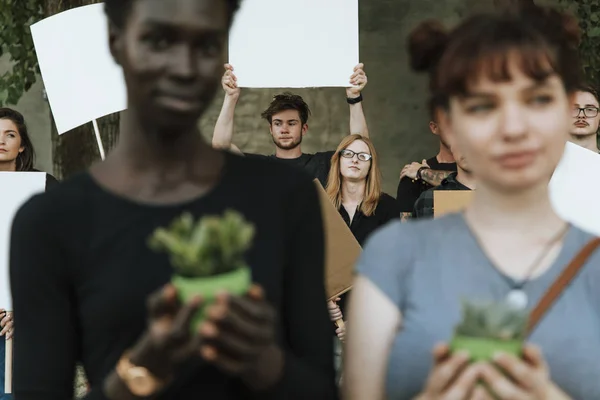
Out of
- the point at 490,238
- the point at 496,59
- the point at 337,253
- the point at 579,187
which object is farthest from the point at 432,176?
the point at 496,59

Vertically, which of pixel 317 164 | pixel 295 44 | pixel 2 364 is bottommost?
pixel 2 364

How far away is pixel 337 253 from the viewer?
3820 mm

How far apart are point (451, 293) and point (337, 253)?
6.79 feet

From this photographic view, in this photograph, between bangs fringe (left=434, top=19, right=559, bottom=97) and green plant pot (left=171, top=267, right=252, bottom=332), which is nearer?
green plant pot (left=171, top=267, right=252, bottom=332)

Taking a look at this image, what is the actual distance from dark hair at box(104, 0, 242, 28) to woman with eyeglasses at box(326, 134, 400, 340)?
3.81 metres

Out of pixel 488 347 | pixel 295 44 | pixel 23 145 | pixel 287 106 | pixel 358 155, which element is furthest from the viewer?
pixel 287 106

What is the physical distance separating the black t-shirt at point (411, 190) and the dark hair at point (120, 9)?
4080 millimetres

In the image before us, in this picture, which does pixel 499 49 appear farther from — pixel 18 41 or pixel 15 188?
pixel 18 41

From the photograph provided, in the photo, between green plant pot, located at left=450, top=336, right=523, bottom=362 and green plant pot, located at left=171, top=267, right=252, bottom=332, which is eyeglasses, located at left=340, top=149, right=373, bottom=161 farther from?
green plant pot, located at left=171, top=267, right=252, bottom=332

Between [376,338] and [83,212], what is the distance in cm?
55

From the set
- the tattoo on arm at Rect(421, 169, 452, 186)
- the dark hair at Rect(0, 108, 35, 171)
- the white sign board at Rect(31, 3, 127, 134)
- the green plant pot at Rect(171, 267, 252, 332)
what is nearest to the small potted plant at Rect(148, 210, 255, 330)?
the green plant pot at Rect(171, 267, 252, 332)

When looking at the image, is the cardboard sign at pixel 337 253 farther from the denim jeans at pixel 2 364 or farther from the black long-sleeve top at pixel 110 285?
the black long-sleeve top at pixel 110 285

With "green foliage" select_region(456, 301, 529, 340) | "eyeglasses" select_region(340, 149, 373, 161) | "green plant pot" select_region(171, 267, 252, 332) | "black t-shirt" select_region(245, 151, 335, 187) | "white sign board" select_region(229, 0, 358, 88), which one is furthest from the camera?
"black t-shirt" select_region(245, 151, 335, 187)

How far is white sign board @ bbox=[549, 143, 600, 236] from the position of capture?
2824 mm
